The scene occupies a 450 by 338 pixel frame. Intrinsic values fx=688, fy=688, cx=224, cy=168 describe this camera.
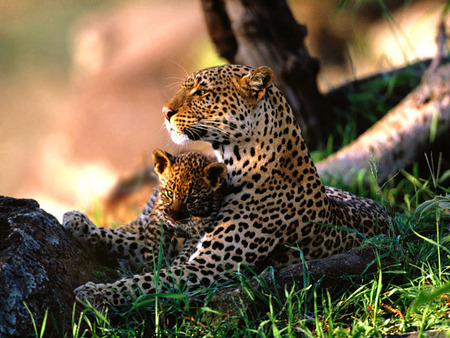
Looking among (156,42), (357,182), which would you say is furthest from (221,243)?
(156,42)

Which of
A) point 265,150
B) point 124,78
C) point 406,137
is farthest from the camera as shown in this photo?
point 124,78

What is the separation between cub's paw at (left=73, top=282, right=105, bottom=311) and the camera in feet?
17.1

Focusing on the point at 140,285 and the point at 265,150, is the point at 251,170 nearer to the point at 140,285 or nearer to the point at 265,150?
the point at 265,150

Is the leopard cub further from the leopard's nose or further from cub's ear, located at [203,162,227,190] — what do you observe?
the leopard's nose

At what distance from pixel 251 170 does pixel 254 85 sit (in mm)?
727

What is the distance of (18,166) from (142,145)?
10.0 m

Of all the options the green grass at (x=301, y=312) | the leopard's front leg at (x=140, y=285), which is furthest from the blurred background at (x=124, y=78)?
the green grass at (x=301, y=312)

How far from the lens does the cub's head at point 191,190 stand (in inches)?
235

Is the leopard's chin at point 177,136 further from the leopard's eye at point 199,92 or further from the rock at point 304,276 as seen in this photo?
the rock at point 304,276

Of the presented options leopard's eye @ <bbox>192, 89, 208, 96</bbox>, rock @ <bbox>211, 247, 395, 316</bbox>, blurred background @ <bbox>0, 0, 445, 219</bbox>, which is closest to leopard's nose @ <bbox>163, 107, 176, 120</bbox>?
leopard's eye @ <bbox>192, 89, 208, 96</bbox>

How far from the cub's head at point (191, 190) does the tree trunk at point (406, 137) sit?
412cm

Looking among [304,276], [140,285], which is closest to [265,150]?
[304,276]

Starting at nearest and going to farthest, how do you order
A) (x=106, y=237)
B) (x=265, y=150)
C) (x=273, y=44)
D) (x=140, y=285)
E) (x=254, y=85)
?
1. (x=140, y=285)
2. (x=254, y=85)
3. (x=265, y=150)
4. (x=106, y=237)
5. (x=273, y=44)

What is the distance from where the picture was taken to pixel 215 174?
19.7 ft
